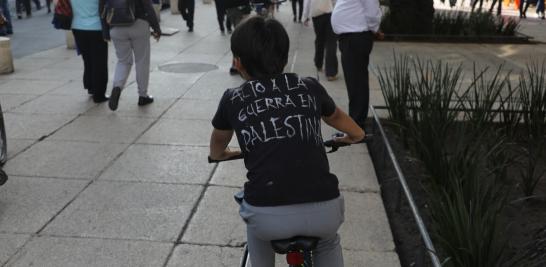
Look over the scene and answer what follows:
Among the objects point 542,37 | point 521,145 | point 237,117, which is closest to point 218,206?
point 237,117

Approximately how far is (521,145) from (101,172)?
371 cm

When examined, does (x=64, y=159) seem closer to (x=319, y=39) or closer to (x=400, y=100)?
(x=400, y=100)

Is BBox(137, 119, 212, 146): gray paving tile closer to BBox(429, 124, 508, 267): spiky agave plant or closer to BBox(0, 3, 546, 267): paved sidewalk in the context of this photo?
BBox(0, 3, 546, 267): paved sidewalk

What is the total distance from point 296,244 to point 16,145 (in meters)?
4.53

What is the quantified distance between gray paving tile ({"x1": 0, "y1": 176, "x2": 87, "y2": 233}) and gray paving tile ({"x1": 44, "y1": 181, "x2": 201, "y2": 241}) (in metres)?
0.11

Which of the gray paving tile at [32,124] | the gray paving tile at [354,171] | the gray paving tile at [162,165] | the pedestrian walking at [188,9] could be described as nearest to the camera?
the gray paving tile at [354,171]

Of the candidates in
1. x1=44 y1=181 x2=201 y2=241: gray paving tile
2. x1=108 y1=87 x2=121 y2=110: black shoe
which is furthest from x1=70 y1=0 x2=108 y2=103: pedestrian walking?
x1=44 y1=181 x2=201 y2=241: gray paving tile

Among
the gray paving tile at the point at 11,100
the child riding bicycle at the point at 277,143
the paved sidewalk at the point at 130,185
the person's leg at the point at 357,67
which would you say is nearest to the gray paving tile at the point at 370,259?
the paved sidewalk at the point at 130,185

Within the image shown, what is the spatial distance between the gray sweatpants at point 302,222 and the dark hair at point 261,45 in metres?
0.54

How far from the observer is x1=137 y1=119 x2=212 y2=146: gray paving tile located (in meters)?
6.04

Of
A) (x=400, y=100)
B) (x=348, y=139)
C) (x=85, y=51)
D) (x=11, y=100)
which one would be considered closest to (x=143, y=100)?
(x=85, y=51)

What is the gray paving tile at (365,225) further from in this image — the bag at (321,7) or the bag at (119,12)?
the bag at (321,7)

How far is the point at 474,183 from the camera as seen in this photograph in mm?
3365

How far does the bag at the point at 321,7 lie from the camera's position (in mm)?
9051
